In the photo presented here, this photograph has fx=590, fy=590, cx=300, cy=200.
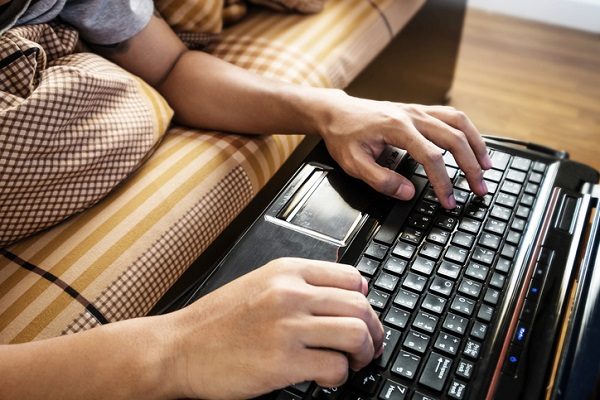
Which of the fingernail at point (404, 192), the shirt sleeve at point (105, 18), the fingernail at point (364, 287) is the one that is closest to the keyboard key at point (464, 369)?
the fingernail at point (364, 287)

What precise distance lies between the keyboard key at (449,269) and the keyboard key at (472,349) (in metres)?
0.07

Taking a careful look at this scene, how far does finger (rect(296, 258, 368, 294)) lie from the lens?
0.53 metres

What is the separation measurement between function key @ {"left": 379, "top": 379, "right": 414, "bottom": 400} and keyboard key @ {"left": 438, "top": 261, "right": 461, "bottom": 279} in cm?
13

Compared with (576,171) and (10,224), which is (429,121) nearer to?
(576,171)

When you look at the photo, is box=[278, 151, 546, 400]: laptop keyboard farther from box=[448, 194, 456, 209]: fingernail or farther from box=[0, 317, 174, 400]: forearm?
box=[0, 317, 174, 400]: forearm

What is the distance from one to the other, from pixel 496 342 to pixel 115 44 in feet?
2.16

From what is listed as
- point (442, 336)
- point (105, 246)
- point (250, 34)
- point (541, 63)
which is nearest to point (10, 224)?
point (105, 246)

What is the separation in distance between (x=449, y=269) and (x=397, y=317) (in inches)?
3.2

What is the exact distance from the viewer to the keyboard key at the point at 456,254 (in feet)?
1.95

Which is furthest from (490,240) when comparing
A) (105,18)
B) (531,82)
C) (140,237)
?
(531,82)

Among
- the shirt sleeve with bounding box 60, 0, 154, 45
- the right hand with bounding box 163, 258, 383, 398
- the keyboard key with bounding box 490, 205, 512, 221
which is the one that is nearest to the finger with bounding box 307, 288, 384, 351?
the right hand with bounding box 163, 258, 383, 398

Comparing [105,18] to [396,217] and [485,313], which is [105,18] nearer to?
[396,217]

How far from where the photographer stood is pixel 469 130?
718mm

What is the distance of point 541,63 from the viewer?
2201 millimetres
